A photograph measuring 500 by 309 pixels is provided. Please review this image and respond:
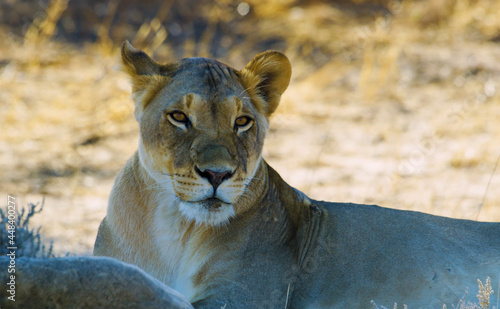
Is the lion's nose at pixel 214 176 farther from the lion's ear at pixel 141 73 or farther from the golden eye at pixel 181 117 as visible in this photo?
the lion's ear at pixel 141 73

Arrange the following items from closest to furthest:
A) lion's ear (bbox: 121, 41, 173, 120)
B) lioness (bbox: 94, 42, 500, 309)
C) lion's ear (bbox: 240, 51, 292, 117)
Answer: lioness (bbox: 94, 42, 500, 309), lion's ear (bbox: 121, 41, 173, 120), lion's ear (bbox: 240, 51, 292, 117)

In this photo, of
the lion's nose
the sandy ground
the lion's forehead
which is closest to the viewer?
the lion's nose

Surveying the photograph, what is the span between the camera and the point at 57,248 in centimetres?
518

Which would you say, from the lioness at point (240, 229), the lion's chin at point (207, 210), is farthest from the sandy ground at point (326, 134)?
the lion's chin at point (207, 210)

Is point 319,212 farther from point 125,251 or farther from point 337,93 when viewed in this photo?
point 337,93

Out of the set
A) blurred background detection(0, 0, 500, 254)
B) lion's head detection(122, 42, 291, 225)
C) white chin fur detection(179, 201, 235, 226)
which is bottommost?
white chin fur detection(179, 201, 235, 226)

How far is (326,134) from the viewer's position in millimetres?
8016

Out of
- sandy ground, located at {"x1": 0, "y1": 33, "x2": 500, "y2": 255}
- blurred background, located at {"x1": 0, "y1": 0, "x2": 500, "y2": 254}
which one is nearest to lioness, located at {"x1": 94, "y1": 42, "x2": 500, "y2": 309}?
blurred background, located at {"x1": 0, "y1": 0, "x2": 500, "y2": 254}

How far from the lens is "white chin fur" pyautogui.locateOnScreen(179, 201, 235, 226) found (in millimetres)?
2920

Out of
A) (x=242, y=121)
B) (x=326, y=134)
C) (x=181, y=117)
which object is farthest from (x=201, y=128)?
(x=326, y=134)

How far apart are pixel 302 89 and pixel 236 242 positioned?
5.92 metres

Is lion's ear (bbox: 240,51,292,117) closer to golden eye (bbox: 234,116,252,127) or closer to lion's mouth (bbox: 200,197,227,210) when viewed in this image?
golden eye (bbox: 234,116,252,127)

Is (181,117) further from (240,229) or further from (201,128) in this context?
(240,229)

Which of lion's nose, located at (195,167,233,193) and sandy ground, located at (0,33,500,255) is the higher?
sandy ground, located at (0,33,500,255)
